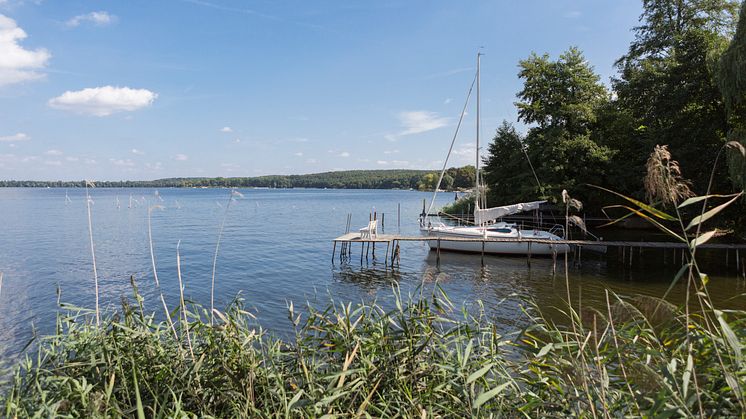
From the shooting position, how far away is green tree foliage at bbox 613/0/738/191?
2180cm

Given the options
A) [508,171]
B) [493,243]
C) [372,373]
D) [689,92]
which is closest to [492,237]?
[493,243]

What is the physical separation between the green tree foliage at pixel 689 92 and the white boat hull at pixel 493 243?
7.98 m

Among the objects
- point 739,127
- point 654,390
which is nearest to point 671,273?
point 739,127

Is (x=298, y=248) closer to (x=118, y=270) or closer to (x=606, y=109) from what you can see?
(x=118, y=270)

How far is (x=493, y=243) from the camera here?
24.9 metres

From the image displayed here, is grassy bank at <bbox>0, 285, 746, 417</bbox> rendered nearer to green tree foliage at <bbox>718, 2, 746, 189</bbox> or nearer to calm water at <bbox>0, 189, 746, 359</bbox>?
calm water at <bbox>0, 189, 746, 359</bbox>

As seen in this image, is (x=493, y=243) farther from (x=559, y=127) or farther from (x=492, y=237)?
(x=559, y=127)

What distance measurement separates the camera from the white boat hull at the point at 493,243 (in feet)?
79.9

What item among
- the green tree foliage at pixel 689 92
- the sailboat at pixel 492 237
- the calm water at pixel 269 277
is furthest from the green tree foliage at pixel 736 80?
the sailboat at pixel 492 237

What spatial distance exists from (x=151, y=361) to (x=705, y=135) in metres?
26.8

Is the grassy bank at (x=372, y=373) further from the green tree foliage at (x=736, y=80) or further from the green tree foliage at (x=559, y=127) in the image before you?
the green tree foliage at (x=559, y=127)

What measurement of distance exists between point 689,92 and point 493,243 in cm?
1275

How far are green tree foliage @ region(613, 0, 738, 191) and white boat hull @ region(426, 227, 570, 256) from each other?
7.98 meters

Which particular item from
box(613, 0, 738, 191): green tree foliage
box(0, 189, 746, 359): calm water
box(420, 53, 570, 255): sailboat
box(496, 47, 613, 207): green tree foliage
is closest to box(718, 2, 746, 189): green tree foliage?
box(613, 0, 738, 191): green tree foliage
